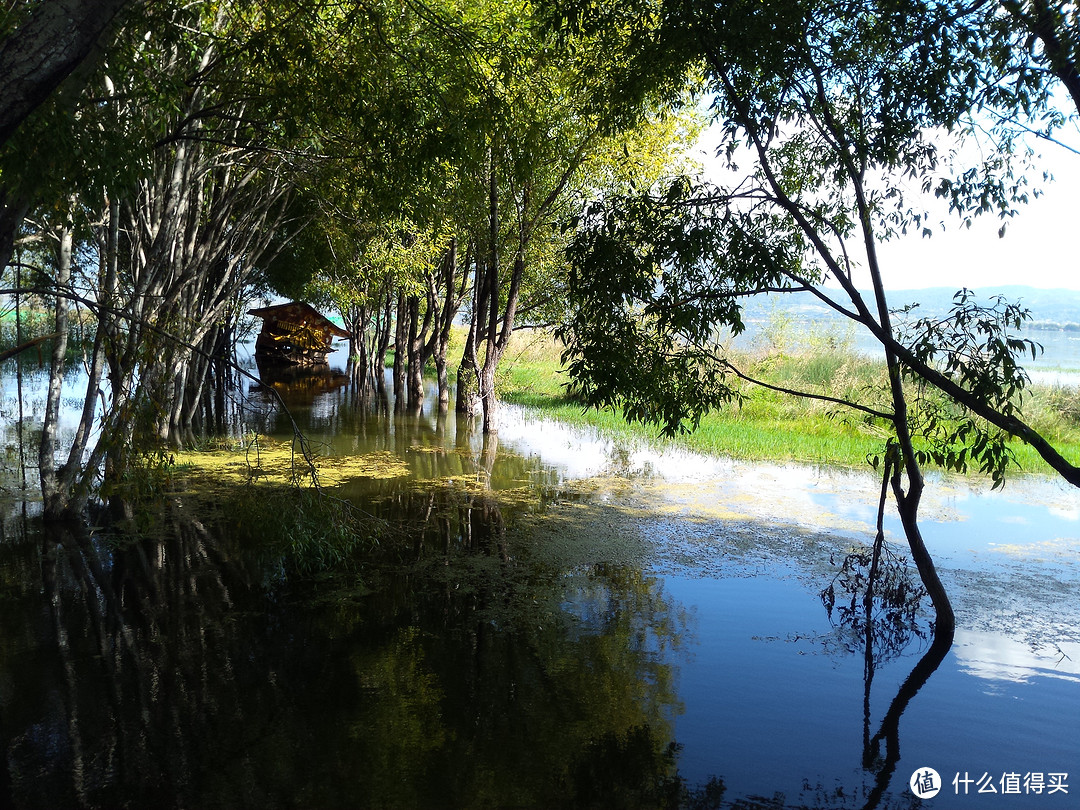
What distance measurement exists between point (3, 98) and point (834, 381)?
67.0 ft

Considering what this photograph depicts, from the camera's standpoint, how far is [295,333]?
123ft

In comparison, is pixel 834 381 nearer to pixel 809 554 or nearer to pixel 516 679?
pixel 809 554

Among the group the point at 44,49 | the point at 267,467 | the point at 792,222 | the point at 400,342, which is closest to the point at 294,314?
the point at 400,342

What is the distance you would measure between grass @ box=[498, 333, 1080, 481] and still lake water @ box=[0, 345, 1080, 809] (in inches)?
186

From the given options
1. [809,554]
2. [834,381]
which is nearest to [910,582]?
[809,554]

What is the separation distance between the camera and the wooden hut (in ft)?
131

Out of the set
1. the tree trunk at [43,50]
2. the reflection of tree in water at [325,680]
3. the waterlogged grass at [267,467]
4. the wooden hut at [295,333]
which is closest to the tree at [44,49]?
the tree trunk at [43,50]

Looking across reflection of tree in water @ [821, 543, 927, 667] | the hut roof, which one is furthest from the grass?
the hut roof

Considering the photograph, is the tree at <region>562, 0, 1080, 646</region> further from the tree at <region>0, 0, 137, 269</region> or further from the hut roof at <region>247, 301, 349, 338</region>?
the hut roof at <region>247, 301, 349, 338</region>

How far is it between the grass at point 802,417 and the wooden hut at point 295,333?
52.3ft

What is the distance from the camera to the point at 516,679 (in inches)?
246

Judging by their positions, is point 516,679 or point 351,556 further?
point 351,556

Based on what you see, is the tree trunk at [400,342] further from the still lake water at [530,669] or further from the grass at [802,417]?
the still lake water at [530,669]

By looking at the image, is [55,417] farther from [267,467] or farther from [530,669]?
[530,669]
